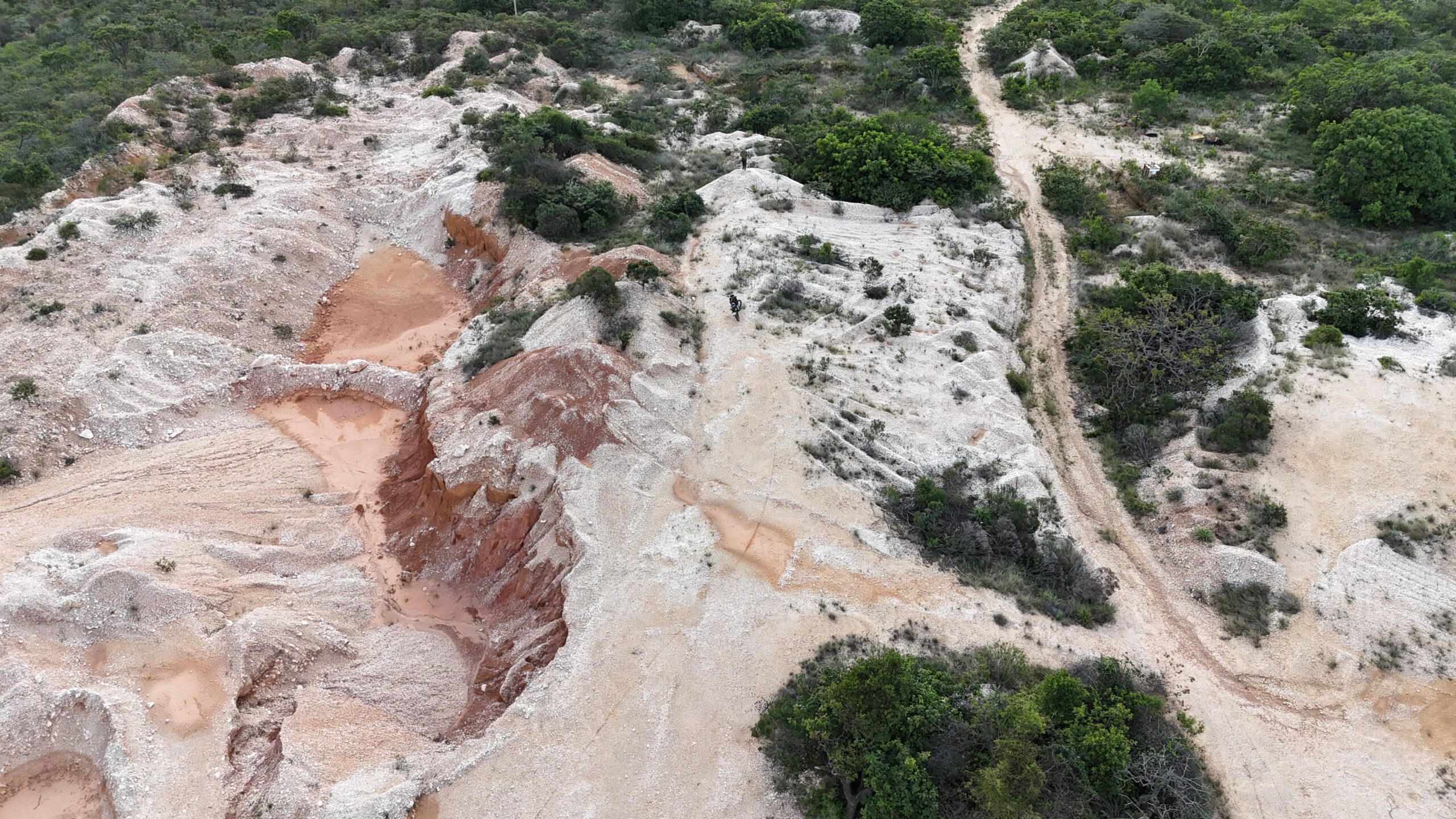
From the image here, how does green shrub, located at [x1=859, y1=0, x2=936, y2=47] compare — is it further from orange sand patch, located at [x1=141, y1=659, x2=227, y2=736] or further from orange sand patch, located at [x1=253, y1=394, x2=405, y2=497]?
orange sand patch, located at [x1=141, y1=659, x2=227, y2=736]

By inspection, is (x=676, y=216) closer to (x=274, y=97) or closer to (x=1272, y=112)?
(x=274, y=97)

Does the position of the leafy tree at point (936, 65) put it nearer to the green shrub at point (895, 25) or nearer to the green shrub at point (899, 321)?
the green shrub at point (895, 25)

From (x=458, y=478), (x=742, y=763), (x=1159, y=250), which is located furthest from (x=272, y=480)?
(x=1159, y=250)

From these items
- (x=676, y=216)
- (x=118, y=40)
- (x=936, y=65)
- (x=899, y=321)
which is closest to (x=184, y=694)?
(x=899, y=321)

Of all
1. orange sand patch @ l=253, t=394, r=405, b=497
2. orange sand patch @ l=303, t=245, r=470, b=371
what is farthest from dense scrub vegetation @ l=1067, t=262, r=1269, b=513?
orange sand patch @ l=303, t=245, r=470, b=371

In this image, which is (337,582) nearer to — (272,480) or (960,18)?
(272,480)

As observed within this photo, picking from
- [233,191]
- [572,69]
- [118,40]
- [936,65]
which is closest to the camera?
[233,191]

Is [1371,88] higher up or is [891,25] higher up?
[1371,88]
